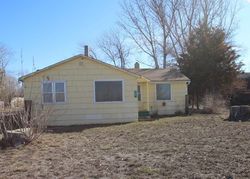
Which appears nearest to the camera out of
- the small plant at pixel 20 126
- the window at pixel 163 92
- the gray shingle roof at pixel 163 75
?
the small plant at pixel 20 126

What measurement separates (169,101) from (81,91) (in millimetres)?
8044

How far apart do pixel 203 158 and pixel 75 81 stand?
13.4 meters

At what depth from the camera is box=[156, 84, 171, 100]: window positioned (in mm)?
28969

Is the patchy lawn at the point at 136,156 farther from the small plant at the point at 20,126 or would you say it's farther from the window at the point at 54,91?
the window at the point at 54,91

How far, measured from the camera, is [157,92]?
1142 inches

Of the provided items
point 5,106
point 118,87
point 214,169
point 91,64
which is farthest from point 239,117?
point 214,169

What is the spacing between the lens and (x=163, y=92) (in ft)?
95.3

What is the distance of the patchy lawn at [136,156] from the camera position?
9.13 meters

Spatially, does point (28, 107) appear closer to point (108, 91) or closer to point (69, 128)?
point (69, 128)

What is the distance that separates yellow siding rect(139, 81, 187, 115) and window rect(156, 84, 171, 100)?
0.24 m

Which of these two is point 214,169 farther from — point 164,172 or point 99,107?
point 99,107

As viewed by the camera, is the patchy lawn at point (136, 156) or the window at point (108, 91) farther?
the window at point (108, 91)

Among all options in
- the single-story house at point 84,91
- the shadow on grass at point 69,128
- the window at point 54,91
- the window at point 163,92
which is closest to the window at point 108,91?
the single-story house at point 84,91

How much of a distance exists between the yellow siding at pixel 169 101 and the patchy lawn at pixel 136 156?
12030mm
